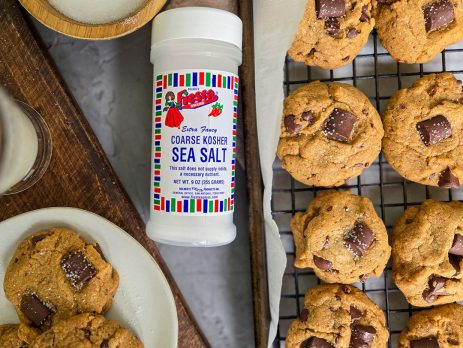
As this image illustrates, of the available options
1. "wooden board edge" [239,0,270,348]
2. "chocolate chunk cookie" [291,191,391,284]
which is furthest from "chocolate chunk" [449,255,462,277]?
"wooden board edge" [239,0,270,348]

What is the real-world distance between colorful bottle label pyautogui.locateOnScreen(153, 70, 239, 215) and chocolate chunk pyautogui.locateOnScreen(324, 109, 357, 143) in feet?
0.65

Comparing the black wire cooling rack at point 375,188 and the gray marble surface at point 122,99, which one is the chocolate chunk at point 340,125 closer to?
the black wire cooling rack at point 375,188

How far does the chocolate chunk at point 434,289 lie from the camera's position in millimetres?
1223

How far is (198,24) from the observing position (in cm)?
111

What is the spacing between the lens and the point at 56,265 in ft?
3.96

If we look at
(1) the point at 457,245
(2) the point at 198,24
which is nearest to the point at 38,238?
(2) the point at 198,24

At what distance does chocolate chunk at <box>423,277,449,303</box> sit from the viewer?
1.22 m

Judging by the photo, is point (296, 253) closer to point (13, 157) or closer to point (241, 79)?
point (241, 79)

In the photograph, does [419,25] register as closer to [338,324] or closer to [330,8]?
[330,8]

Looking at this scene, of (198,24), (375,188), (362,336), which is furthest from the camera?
(375,188)

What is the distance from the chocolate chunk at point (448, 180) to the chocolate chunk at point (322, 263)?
11.4 inches

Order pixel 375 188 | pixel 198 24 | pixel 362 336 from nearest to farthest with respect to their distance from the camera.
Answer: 1. pixel 198 24
2. pixel 362 336
3. pixel 375 188

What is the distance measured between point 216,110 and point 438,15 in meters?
0.50

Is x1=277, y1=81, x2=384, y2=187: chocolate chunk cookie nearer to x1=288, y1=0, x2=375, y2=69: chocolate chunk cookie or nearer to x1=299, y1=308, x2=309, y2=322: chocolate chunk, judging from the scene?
x1=288, y1=0, x2=375, y2=69: chocolate chunk cookie
